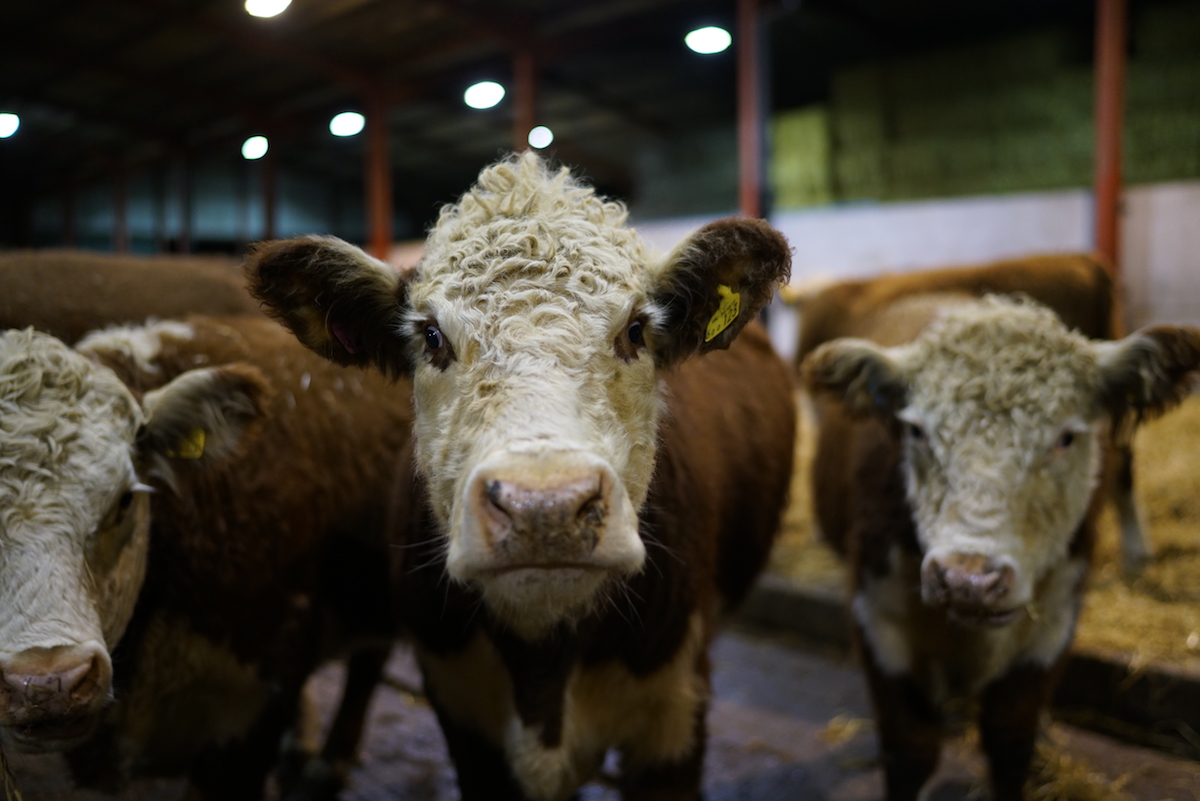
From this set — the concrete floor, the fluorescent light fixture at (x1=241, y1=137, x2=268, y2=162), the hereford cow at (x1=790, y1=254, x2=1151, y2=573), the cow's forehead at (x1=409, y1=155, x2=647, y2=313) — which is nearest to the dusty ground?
the hereford cow at (x1=790, y1=254, x2=1151, y2=573)

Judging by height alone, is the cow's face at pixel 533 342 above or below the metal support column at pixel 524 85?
below

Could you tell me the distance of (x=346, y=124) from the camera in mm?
3572

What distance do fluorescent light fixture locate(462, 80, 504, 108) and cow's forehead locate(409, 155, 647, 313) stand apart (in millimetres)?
2057

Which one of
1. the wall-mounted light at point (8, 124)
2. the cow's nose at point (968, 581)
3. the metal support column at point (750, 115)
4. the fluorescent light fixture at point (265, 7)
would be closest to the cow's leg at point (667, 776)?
the cow's nose at point (968, 581)

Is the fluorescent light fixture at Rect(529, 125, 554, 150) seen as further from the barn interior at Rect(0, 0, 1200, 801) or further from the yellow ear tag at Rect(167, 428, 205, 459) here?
the yellow ear tag at Rect(167, 428, 205, 459)

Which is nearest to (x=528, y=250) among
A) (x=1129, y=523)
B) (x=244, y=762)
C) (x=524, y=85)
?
(x=244, y=762)

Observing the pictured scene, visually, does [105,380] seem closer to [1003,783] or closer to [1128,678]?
[1003,783]

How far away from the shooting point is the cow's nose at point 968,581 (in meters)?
2.18

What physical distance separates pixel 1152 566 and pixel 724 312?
3484mm

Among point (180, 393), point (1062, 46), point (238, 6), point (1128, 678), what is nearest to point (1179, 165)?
point (1062, 46)

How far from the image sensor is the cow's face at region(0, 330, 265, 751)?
5.61 feet

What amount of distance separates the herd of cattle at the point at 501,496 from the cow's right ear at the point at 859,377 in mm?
16

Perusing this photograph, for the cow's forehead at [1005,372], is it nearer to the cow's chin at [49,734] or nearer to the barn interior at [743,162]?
the barn interior at [743,162]

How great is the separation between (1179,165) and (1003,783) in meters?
6.66
